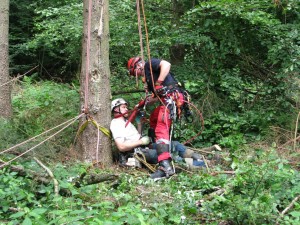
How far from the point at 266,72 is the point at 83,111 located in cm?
417

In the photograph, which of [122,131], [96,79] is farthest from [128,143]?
[96,79]

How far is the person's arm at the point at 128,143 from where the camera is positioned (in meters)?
6.07

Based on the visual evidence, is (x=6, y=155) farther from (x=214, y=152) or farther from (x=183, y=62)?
(x=183, y=62)

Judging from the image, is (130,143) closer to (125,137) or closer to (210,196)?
(125,137)

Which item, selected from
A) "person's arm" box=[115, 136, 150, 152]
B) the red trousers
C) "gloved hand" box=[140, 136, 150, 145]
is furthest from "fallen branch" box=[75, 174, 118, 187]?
"gloved hand" box=[140, 136, 150, 145]

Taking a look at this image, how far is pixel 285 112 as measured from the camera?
789cm

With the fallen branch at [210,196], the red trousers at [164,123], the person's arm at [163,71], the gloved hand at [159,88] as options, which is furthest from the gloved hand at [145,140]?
the fallen branch at [210,196]

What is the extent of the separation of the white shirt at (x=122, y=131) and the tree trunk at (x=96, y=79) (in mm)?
167

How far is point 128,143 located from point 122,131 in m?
0.20

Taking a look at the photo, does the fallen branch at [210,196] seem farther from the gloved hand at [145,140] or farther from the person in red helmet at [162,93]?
the gloved hand at [145,140]

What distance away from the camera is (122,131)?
613 cm

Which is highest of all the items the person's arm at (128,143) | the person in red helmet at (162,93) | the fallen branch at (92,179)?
the person in red helmet at (162,93)

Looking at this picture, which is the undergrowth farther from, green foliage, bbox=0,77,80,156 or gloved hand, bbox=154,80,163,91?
gloved hand, bbox=154,80,163,91

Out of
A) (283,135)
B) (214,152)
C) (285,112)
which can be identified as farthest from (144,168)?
(285,112)
